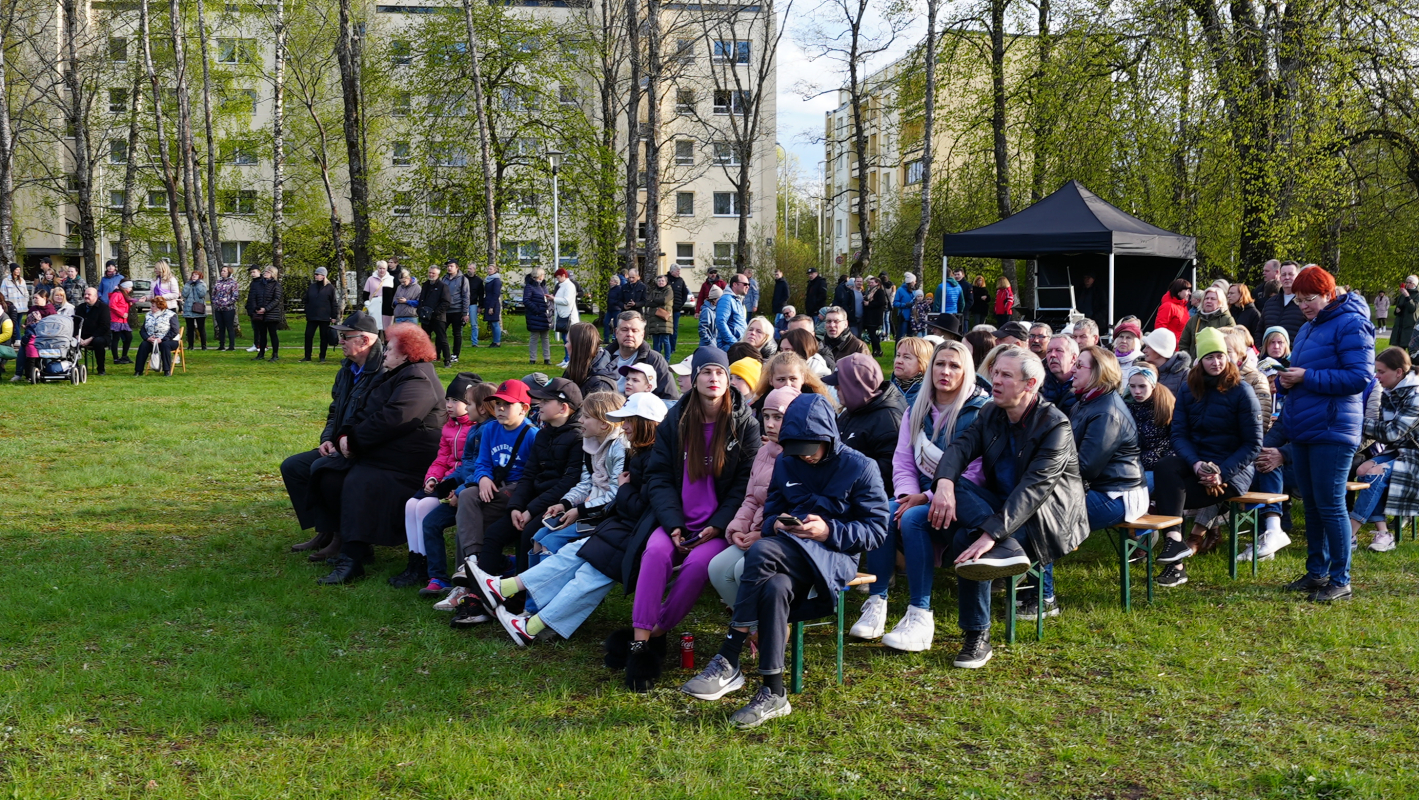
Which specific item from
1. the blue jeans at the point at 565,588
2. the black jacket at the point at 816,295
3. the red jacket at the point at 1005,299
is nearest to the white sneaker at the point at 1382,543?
the blue jeans at the point at 565,588

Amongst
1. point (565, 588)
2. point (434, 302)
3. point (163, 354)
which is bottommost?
point (565, 588)

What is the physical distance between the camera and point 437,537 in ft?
21.9

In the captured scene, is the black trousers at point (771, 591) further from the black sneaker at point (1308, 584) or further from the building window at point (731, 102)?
the building window at point (731, 102)

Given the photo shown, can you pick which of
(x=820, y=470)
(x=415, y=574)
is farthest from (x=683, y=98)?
(x=820, y=470)

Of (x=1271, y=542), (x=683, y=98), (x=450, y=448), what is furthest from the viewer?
(x=683, y=98)

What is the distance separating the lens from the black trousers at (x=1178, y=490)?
664 centimetres

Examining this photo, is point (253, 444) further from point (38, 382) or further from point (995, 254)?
point (995, 254)

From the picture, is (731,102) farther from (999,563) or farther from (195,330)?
(999,563)

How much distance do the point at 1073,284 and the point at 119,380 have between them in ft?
50.1

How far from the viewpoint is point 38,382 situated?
16891mm

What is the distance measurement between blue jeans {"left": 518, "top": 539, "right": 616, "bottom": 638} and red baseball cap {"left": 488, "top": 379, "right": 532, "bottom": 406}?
1.09m

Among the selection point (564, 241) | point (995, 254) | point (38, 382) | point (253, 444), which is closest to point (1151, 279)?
point (995, 254)

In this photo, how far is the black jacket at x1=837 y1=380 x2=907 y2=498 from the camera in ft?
20.4

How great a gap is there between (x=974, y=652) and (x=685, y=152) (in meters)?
44.4
